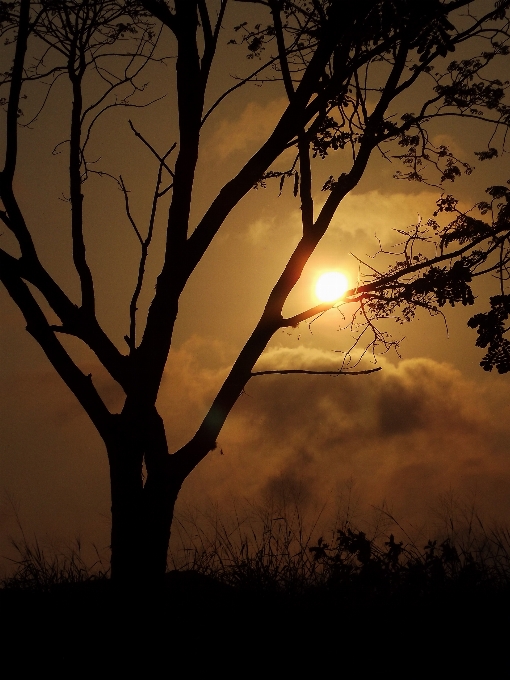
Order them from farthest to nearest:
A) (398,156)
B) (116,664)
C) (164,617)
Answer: (398,156), (164,617), (116,664)

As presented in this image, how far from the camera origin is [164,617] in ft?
20.0

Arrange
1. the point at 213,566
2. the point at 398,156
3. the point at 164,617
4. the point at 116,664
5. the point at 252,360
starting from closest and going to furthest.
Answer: the point at 116,664 → the point at 164,617 → the point at 213,566 → the point at 252,360 → the point at 398,156

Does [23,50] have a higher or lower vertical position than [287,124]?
higher

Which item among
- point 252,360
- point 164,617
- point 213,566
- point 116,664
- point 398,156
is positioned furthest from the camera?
point 398,156

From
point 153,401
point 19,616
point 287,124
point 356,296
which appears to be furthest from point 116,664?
point 287,124

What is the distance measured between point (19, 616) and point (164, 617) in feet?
3.72

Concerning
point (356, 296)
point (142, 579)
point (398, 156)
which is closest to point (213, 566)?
point (142, 579)

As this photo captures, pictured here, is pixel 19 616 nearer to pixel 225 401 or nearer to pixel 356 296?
pixel 225 401

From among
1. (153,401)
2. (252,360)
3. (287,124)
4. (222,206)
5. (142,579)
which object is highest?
(287,124)

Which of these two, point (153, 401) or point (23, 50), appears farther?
point (23, 50)

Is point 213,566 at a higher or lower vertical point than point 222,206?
lower

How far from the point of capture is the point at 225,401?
7.14 metres

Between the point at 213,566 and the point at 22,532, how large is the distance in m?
1.93

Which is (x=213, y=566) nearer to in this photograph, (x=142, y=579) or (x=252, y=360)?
(x=142, y=579)
